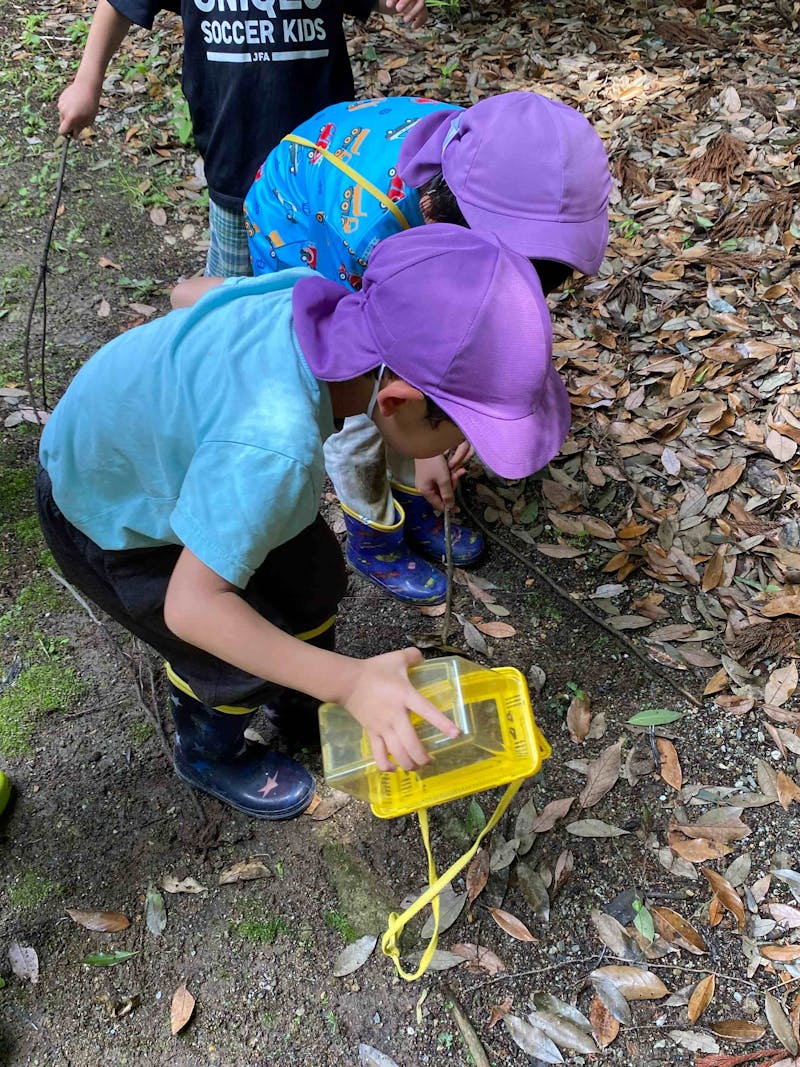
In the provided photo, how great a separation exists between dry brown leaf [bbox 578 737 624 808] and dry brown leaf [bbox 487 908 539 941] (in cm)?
33

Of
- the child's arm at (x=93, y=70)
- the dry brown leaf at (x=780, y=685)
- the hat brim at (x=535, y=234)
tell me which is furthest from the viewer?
the child's arm at (x=93, y=70)

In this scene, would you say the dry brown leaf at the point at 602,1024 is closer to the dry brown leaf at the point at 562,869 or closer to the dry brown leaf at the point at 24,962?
the dry brown leaf at the point at 562,869

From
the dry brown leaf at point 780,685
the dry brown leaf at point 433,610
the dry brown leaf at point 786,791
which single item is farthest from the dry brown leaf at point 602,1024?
the dry brown leaf at point 433,610

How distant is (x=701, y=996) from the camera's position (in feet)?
5.75

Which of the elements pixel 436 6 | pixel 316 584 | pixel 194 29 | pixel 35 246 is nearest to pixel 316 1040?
pixel 316 584

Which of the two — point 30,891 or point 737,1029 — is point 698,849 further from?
point 30,891

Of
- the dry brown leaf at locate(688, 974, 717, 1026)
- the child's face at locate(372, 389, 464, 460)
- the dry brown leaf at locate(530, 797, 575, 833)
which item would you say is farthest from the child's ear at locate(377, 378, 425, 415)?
the dry brown leaf at locate(688, 974, 717, 1026)

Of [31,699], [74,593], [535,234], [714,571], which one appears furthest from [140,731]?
[714,571]

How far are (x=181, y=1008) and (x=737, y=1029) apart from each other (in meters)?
1.21

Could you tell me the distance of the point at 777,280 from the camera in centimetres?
317

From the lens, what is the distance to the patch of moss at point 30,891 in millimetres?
1915

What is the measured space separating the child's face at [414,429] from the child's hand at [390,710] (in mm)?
356

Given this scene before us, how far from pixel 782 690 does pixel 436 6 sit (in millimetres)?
4857

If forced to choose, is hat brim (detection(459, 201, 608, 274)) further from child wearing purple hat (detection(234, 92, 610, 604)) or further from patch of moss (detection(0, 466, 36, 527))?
patch of moss (detection(0, 466, 36, 527))
